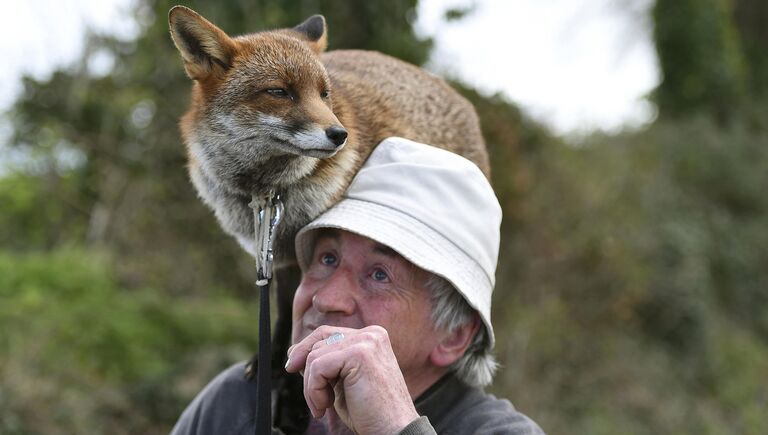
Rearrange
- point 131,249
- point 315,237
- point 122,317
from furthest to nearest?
1. point 131,249
2. point 122,317
3. point 315,237

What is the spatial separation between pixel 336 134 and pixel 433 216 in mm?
452

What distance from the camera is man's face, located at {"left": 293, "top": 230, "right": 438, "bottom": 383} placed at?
2434 mm

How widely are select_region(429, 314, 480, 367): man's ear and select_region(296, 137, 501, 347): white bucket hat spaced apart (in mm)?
86

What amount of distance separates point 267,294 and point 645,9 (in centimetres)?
1877

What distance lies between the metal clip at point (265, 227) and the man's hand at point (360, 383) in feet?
1.15

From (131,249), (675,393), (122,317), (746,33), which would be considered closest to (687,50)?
(746,33)

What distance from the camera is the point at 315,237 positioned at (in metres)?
2.63

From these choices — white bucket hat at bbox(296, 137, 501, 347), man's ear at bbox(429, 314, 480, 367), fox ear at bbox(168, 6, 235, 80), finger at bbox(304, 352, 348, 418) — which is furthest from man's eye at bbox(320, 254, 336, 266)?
fox ear at bbox(168, 6, 235, 80)

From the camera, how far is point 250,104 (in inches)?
110

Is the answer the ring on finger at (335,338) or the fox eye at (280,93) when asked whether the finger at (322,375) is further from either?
the fox eye at (280,93)

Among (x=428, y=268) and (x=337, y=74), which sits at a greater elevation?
(x=337, y=74)

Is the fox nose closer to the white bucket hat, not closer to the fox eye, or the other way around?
the white bucket hat

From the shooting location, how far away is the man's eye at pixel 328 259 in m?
2.55

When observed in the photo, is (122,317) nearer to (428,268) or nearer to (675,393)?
(428,268)
